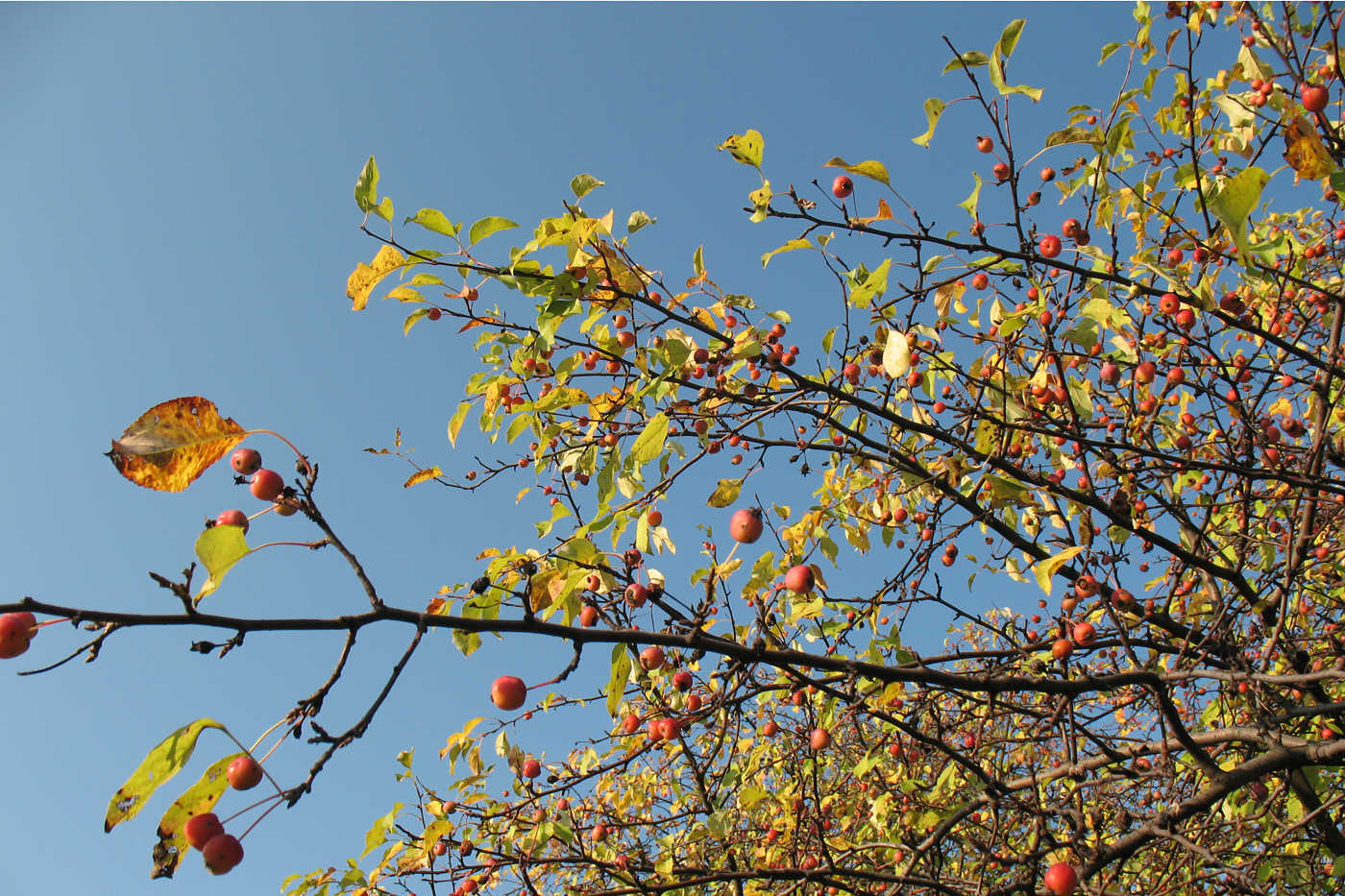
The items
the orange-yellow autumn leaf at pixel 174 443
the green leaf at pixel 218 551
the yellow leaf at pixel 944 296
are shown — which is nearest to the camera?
the green leaf at pixel 218 551

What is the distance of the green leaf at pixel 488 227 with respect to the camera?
8.14 ft

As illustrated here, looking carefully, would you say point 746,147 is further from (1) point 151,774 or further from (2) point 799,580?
(1) point 151,774

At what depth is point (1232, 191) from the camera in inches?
74.9

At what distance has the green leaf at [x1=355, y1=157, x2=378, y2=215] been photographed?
234 cm

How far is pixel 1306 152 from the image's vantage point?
2.55 meters

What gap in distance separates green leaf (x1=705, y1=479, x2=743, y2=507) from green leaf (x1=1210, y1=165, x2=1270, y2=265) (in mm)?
1658

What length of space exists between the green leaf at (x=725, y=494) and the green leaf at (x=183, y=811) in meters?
1.74

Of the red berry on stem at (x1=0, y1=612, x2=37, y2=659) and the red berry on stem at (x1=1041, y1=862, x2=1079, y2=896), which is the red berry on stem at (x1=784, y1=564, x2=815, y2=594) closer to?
the red berry on stem at (x1=1041, y1=862, x2=1079, y2=896)

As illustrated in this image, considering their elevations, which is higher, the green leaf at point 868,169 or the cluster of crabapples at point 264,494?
the green leaf at point 868,169

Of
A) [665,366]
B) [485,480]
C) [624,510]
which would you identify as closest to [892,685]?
[624,510]

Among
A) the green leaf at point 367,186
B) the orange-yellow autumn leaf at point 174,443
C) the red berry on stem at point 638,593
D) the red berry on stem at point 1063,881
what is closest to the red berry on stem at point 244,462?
the orange-yellow autumn leaf at point 174,443

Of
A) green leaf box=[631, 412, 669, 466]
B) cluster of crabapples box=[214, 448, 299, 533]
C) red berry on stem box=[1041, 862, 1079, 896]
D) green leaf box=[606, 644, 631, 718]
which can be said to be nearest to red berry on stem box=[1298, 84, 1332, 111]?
green leaf box=[631, 412, 669, 466]

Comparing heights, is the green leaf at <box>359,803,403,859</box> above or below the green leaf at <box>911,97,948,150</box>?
below

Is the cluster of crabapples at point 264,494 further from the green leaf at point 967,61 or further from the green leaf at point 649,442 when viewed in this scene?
the green leaf at point 967,61
